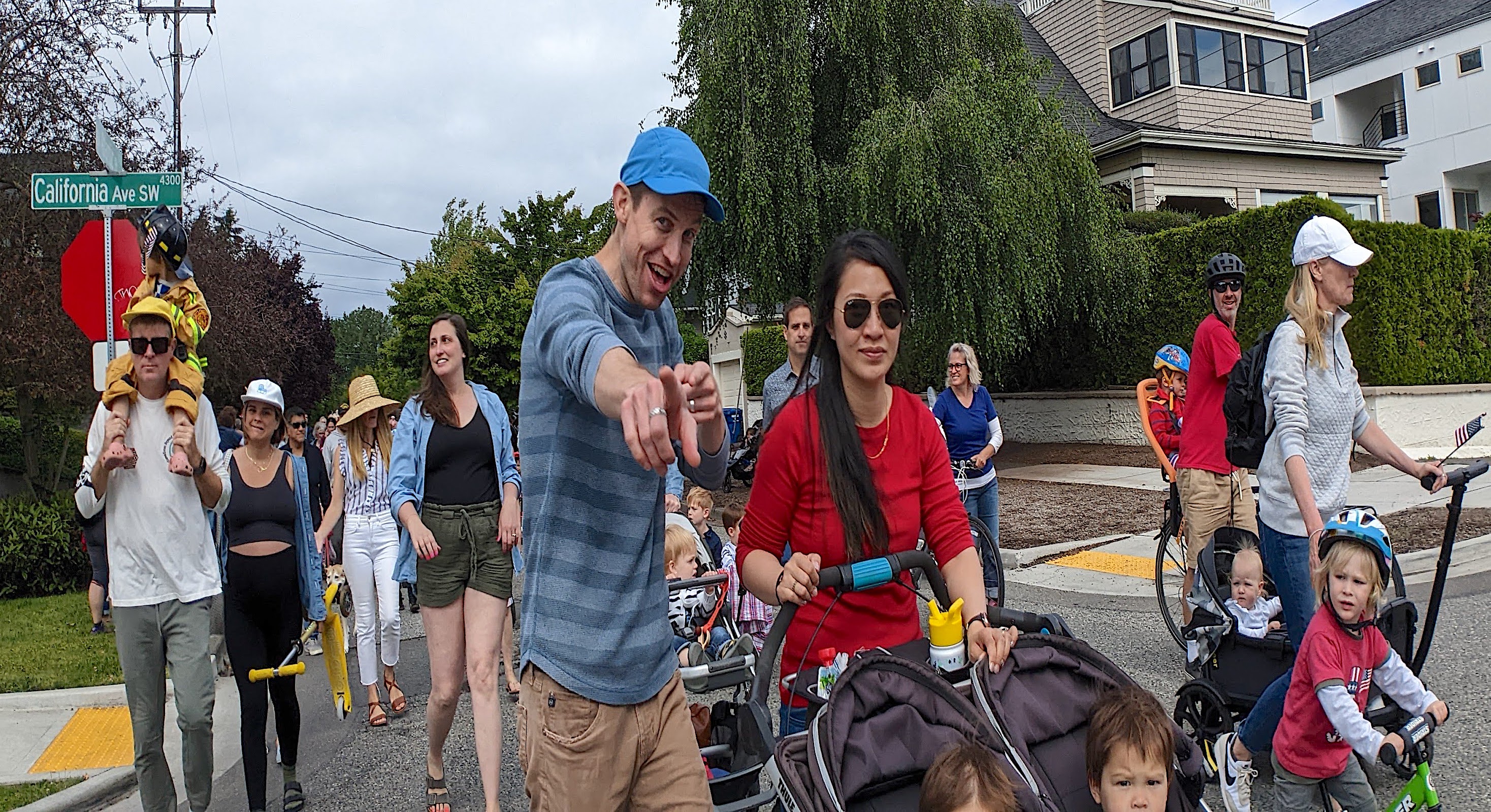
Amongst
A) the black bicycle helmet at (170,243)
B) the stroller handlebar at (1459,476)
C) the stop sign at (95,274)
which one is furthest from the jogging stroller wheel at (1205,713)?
the stop sign at (95,274)

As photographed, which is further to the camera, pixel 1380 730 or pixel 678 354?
pixel 1380 730

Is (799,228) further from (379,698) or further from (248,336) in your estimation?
(248,336)

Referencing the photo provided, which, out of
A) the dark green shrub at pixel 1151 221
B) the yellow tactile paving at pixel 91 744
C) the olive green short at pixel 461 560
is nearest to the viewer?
the olive green short at pixel 461 560

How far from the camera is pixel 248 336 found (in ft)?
65.5

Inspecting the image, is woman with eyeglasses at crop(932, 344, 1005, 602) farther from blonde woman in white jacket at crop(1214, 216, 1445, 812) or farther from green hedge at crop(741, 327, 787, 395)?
green hedge at crop(741, 327, 787, 395)

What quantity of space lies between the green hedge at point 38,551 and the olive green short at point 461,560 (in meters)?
10.4

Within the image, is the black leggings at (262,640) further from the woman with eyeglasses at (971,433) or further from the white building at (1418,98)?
the white building at (1418,98)

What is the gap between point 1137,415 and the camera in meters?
18.3

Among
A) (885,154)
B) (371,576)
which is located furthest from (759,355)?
(371,576)

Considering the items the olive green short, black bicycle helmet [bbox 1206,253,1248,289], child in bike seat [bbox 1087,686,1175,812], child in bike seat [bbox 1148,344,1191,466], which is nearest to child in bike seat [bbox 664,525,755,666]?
the olive green short

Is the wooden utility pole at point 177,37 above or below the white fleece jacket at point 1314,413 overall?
above

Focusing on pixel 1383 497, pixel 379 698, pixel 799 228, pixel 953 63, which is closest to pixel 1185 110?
pixel 953 63

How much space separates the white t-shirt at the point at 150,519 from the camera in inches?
158

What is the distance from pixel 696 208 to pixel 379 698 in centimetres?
569
